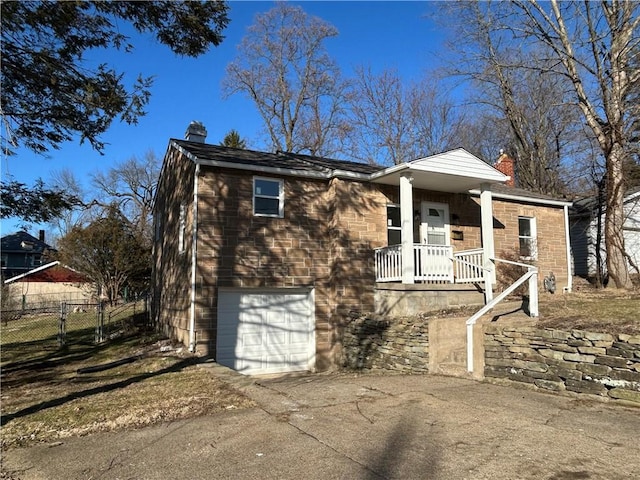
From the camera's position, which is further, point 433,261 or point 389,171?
point 433,261

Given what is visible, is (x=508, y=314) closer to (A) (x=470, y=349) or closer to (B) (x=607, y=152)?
(A) (x=470, y=349)

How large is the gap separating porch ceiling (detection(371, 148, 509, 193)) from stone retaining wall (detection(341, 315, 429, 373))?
388 centimetres

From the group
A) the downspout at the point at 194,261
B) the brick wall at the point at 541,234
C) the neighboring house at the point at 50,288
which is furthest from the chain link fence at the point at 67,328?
the brick wall at the point at 541,234

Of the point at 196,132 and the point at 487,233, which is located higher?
the point at 196,132

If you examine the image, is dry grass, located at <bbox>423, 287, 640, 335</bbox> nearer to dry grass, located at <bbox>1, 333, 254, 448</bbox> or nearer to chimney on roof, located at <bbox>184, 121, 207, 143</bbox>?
dry grass, located at <bbox>1, 333, 254, 448</bbox>

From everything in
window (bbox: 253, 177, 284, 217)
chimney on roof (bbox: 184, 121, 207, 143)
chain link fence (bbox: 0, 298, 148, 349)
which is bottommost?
chain link fence (bbox: 0, 298, 148, 349)

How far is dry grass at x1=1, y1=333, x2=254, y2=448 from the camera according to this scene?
5891 mm

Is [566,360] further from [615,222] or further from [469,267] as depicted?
A: [615,222]

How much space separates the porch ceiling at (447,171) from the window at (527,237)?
12.8 ft

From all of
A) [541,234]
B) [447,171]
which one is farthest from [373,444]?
[541,234]

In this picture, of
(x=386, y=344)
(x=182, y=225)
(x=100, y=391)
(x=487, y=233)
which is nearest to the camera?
(x=100, y=391)

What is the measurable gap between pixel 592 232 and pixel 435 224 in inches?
386

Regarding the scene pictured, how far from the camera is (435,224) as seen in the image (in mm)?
14320

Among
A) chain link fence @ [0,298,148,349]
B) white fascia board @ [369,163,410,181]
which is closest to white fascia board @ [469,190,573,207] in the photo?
white fascia board @ [369,163,410,181]
